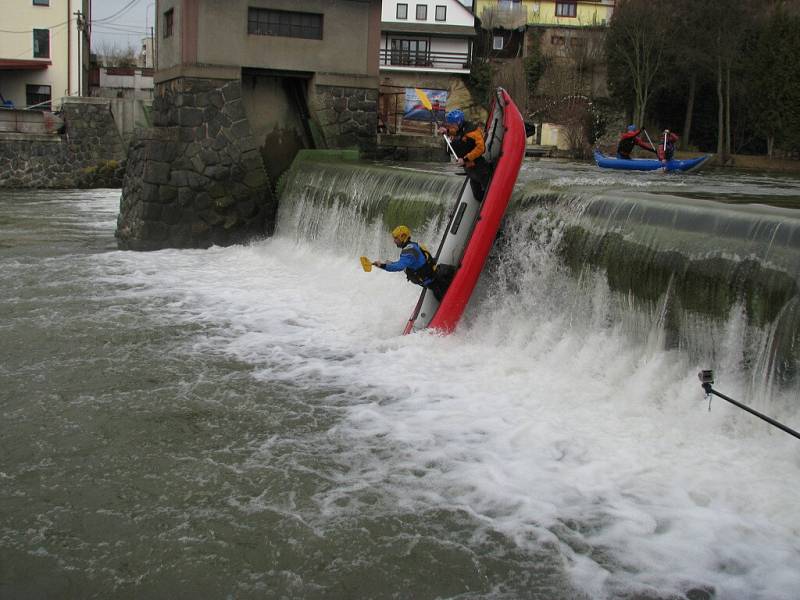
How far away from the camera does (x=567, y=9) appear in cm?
5200

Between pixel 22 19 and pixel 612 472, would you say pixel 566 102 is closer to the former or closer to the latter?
pixel 22 19

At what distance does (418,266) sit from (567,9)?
47.7 meters

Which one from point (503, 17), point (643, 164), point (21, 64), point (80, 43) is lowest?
point (643, 164)

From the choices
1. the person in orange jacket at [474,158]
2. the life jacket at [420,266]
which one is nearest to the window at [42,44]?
the person in orange jacket at [474,158]

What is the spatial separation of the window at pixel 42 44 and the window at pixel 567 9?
28.2 meters

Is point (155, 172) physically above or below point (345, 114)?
below

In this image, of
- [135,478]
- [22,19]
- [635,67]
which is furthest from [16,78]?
[135,478]

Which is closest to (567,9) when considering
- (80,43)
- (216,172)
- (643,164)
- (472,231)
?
(80,43)

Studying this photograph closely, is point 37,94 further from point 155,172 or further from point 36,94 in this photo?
point 155,172

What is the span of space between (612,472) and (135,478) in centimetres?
294

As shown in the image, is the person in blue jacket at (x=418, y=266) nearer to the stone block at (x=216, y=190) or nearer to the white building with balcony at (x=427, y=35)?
the stone block at (x=216, y=190)

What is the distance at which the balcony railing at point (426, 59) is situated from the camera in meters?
47.5

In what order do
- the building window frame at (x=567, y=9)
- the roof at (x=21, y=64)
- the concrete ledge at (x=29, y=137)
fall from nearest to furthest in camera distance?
the concrete ledge at (x=29, y=137), the roof at (x=21, y=64), the building window frame at (x=567, y=9)

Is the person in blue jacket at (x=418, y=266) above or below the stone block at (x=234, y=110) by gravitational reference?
below
